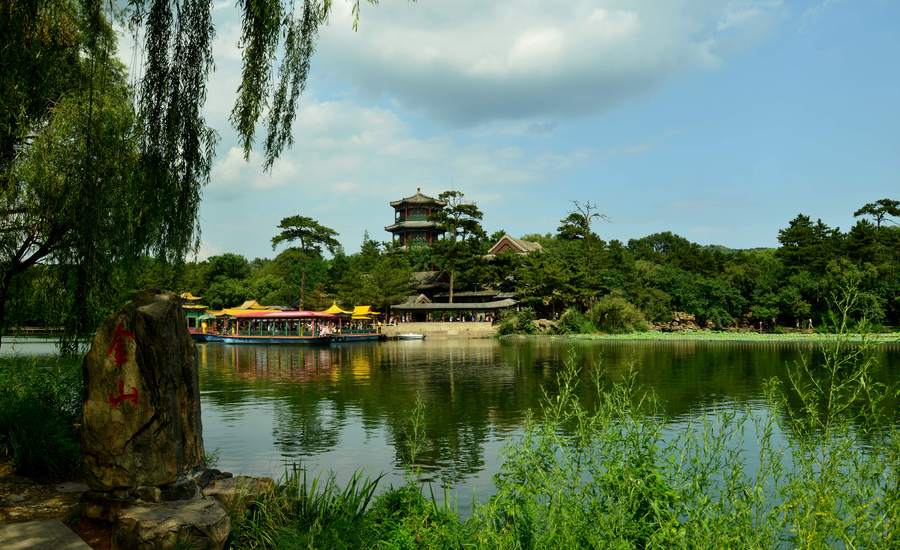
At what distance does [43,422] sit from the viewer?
6172mm

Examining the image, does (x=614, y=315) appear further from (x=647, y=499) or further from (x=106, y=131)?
(x=647, y=499)

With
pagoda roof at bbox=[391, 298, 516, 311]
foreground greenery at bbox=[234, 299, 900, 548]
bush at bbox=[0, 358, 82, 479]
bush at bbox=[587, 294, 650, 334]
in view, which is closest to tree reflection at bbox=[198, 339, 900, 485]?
foreground greenery at bbox=[234, 299, 900, 548]

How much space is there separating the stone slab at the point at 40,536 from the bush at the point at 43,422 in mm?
1658

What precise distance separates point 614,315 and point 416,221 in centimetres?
2572

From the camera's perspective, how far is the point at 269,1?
15.9 feet

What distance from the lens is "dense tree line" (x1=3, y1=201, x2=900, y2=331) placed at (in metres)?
38.6

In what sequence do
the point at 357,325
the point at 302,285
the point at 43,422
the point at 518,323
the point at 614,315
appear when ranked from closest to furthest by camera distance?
1. the point at 43,422
2. the point at 614,315
3. the point at 518,323
4. the point at 357,325
5. the point at 302,285

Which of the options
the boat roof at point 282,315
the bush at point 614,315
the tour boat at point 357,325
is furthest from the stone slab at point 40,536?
the bush at point 614,315

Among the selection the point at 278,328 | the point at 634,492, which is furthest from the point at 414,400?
the point at 278,328

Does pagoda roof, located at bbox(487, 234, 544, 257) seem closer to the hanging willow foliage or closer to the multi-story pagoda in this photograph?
the multi-story pagoda

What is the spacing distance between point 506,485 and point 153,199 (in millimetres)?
3986

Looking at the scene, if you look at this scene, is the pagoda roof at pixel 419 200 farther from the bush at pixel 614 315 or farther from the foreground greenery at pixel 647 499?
the foreground greenery at pixel 647 499

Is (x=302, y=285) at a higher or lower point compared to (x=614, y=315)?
higher

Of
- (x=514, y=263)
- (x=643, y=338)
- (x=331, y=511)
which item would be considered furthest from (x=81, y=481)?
(x=514, y=263)
